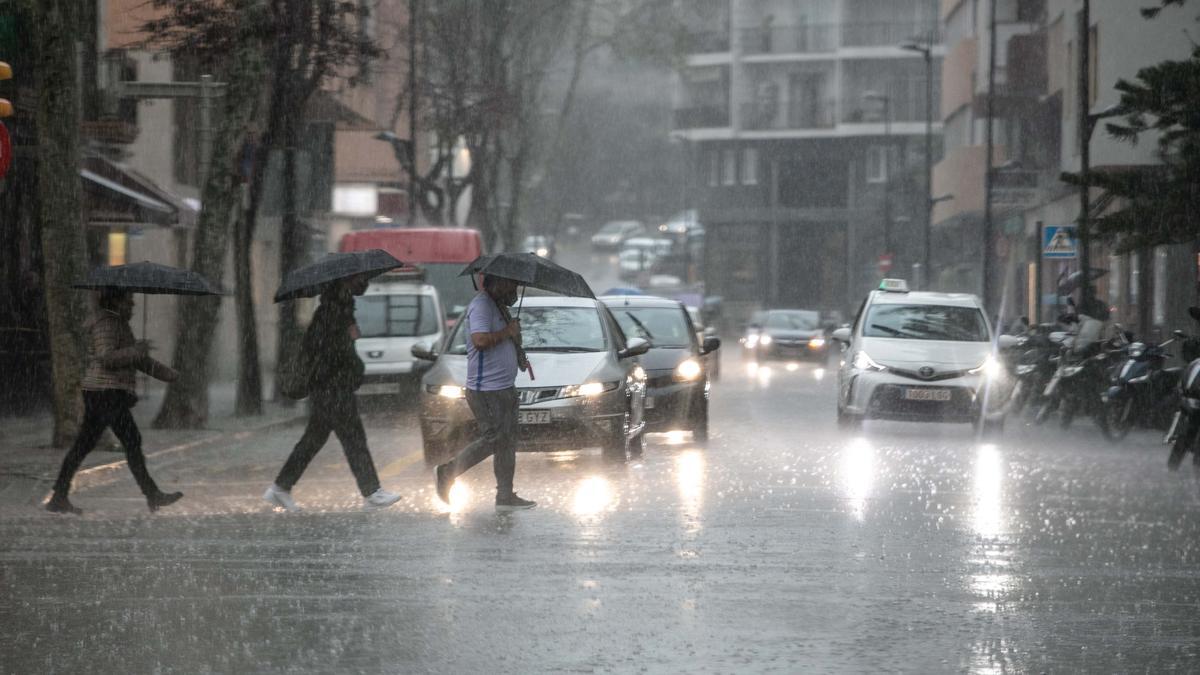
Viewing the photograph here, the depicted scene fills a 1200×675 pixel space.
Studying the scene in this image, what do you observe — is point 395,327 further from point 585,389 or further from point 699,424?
point 585,389

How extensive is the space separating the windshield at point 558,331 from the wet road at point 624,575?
42.2 inches

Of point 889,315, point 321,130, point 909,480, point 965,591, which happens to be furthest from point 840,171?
point 965,591

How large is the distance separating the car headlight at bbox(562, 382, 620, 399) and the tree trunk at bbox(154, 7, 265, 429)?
7.05 m

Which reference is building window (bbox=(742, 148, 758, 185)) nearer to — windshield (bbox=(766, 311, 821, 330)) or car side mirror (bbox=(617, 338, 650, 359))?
windshield (bbox=(766, 311, 821, 330))

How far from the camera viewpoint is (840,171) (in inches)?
3337

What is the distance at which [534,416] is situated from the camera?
15633 mm

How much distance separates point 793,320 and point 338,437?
39162 millimetres

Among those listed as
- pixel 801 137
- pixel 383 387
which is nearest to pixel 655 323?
pixel 383 387

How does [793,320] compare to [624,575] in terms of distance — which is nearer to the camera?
[624,575]

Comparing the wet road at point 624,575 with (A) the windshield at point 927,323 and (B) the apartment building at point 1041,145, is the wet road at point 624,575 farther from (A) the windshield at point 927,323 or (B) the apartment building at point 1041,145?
(B) the apartment building at point 1041,145

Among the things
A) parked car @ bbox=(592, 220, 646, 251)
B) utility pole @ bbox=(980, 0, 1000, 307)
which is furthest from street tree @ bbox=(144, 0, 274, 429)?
parked car @ bbox=(592, 220, 646, 251)

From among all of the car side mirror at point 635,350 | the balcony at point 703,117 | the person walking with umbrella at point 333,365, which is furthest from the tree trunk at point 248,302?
the balcony at point 703,117

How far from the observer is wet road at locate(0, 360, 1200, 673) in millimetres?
7602

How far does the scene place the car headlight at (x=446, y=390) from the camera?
623 inches
